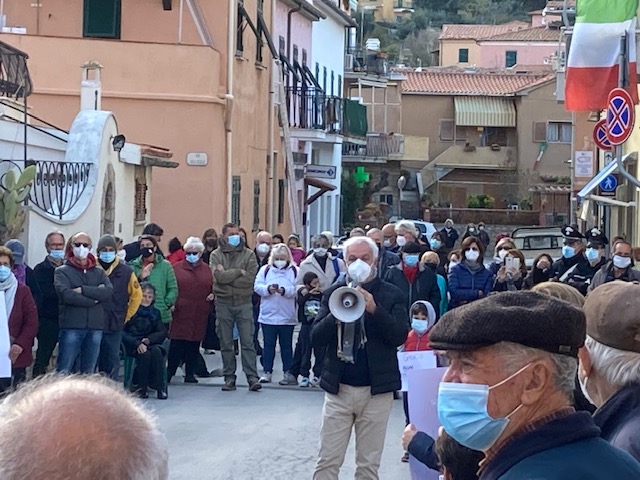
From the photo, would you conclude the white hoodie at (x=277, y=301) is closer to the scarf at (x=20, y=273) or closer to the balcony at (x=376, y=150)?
the scarf at (x=20, y=273)

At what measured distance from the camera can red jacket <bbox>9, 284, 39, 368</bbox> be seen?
1248 cm

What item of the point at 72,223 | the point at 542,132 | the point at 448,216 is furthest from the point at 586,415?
the point at 542,132

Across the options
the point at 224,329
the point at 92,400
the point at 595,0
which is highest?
the point at 595,0

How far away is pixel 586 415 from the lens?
357 cm

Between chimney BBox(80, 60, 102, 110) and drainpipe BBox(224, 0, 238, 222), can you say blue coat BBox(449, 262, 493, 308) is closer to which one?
chimney BBox(80, 60, 102, 110)

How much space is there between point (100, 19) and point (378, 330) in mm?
20333

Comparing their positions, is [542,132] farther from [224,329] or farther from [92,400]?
[92,400]

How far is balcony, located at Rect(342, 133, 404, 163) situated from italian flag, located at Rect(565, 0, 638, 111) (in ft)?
123

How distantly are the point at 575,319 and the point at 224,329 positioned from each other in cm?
1197

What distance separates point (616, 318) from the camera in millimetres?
4426

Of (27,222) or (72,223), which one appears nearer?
(27,222)

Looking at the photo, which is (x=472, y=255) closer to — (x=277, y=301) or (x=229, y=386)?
(x=277, y=301)

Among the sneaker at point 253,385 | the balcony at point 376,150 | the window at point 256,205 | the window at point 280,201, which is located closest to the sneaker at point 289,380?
the sneaker at point 253,385

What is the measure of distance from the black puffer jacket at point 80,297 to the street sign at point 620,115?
6062 millimetres
